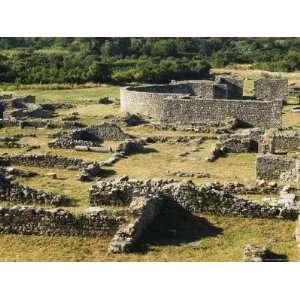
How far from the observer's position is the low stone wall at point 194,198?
52.9 feet

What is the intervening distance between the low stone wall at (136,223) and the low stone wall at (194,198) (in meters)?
0.65

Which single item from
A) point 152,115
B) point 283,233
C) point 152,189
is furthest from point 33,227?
point 152,115

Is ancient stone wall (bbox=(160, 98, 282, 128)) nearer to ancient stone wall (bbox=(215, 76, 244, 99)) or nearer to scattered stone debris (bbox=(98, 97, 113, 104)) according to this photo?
scattered stone debris (bbox=(98, 97, 113, 104))

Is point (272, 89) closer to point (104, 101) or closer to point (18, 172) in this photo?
point (104, 101)

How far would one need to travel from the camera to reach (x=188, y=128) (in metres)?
34.3

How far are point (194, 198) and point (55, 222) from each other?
389cm

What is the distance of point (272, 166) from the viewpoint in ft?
72.4

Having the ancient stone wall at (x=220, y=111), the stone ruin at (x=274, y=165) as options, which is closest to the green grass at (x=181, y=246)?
the stone ruin at (x=274, y=165)

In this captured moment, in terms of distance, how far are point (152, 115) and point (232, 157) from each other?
12695 millimetres

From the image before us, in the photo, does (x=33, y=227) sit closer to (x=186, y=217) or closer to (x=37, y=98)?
(x=186, y=217)

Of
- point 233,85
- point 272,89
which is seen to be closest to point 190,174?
point 272,89

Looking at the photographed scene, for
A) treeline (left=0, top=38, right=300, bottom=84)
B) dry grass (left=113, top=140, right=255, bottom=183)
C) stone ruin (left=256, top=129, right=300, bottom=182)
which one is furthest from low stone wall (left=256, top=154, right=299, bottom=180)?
treeline (left=0, top=38, right=300, bottom=84)

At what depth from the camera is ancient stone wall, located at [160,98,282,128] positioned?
34.6 metres

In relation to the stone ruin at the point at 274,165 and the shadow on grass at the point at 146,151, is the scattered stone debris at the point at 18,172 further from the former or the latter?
the stone ruin at the point at 274,165
